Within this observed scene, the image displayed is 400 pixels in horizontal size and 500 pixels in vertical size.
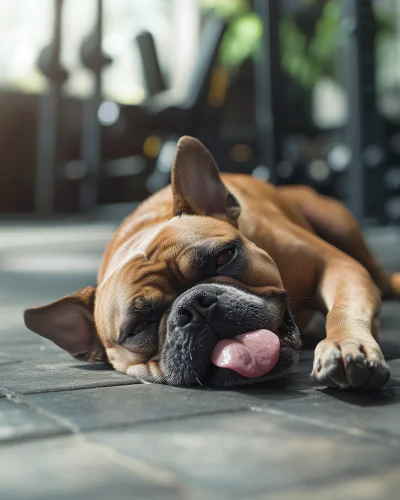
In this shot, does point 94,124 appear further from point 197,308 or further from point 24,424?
point 24,424

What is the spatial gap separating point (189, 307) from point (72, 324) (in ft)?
1.56

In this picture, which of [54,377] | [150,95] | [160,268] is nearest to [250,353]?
[160,268]

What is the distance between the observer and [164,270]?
1.81 m

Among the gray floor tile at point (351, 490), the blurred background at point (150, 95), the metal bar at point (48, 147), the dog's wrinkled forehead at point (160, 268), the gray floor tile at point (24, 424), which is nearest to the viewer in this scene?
the gray floor tile at point (351, 490)

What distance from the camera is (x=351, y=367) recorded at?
1.50 metres

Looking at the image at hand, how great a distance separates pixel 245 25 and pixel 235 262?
33.1 ft

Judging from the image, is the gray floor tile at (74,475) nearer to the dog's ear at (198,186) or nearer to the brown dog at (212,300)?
the brown dog at (212,300)

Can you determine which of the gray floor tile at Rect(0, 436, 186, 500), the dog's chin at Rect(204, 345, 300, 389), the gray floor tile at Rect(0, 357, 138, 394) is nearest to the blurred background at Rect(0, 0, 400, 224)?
the gray floor tile at Rect(0, 357, 138, 394)

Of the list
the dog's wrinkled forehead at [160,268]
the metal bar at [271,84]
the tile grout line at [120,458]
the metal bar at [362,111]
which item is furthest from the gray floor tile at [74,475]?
the metal bar at [271,84]

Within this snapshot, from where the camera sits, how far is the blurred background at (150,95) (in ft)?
28.0

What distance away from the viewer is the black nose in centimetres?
166

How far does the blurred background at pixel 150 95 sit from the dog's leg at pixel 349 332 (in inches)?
217

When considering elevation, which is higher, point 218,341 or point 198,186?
point 198,186

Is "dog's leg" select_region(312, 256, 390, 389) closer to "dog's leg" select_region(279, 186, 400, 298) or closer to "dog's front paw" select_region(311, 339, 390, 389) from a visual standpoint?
"dog's front paw" select_region(311, 339, 390, 389)
